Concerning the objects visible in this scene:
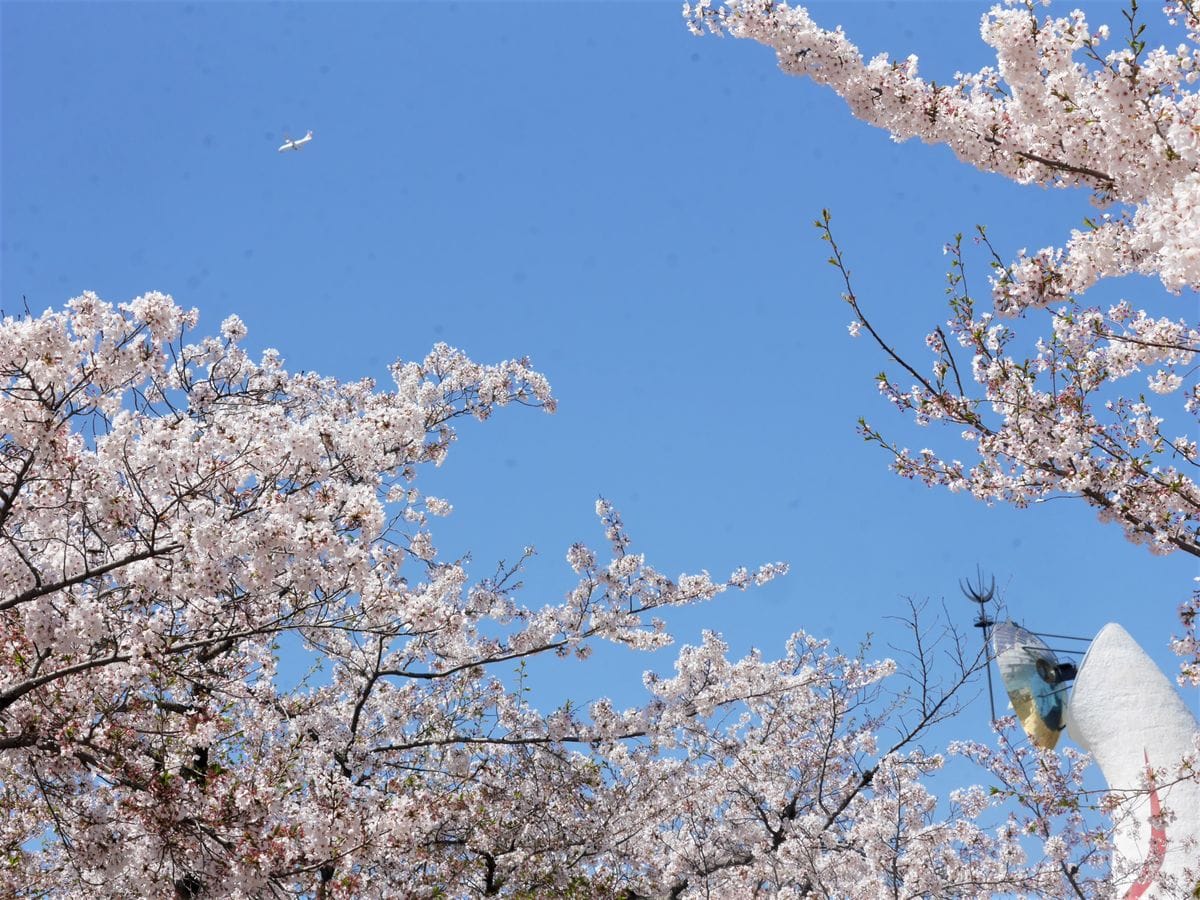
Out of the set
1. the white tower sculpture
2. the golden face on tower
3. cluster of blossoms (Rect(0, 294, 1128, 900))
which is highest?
the golden face on tower

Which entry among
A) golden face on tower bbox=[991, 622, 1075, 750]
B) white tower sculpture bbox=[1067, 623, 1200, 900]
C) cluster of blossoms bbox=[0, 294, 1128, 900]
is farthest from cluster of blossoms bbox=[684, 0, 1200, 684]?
golden face on tower bbox=[991, 622, 1075, 750]

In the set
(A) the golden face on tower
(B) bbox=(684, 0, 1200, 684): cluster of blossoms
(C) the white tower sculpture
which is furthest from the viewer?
(A) the golden face on tower

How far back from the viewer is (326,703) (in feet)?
34.7

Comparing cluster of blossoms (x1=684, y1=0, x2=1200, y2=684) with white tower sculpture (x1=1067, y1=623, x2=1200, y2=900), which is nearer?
cluster of blossoms (x1=684, y1=0, x2=1200, y2=684)

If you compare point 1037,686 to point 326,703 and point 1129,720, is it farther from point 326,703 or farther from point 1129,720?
point 326,703

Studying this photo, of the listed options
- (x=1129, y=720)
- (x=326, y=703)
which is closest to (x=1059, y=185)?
(x=326, y=703)

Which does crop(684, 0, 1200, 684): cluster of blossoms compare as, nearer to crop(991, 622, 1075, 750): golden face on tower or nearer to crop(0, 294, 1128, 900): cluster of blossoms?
crop(0, 294, 1128, 900): cluster of blossoms

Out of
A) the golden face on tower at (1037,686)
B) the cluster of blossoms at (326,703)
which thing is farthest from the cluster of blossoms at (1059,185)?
the golden face on tower at (1037,686)

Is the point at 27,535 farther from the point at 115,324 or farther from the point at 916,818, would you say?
the point at 916,818

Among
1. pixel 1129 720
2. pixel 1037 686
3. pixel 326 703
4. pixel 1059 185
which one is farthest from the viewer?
pixel 1037 686

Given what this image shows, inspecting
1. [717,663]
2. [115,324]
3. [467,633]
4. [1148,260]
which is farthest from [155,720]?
[1148,260]

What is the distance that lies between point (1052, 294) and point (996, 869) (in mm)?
9065

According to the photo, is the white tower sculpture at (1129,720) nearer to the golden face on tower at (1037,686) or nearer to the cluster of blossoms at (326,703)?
the golden face on tower at (1037,686)

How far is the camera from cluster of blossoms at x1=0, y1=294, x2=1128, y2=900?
6.22 metres
